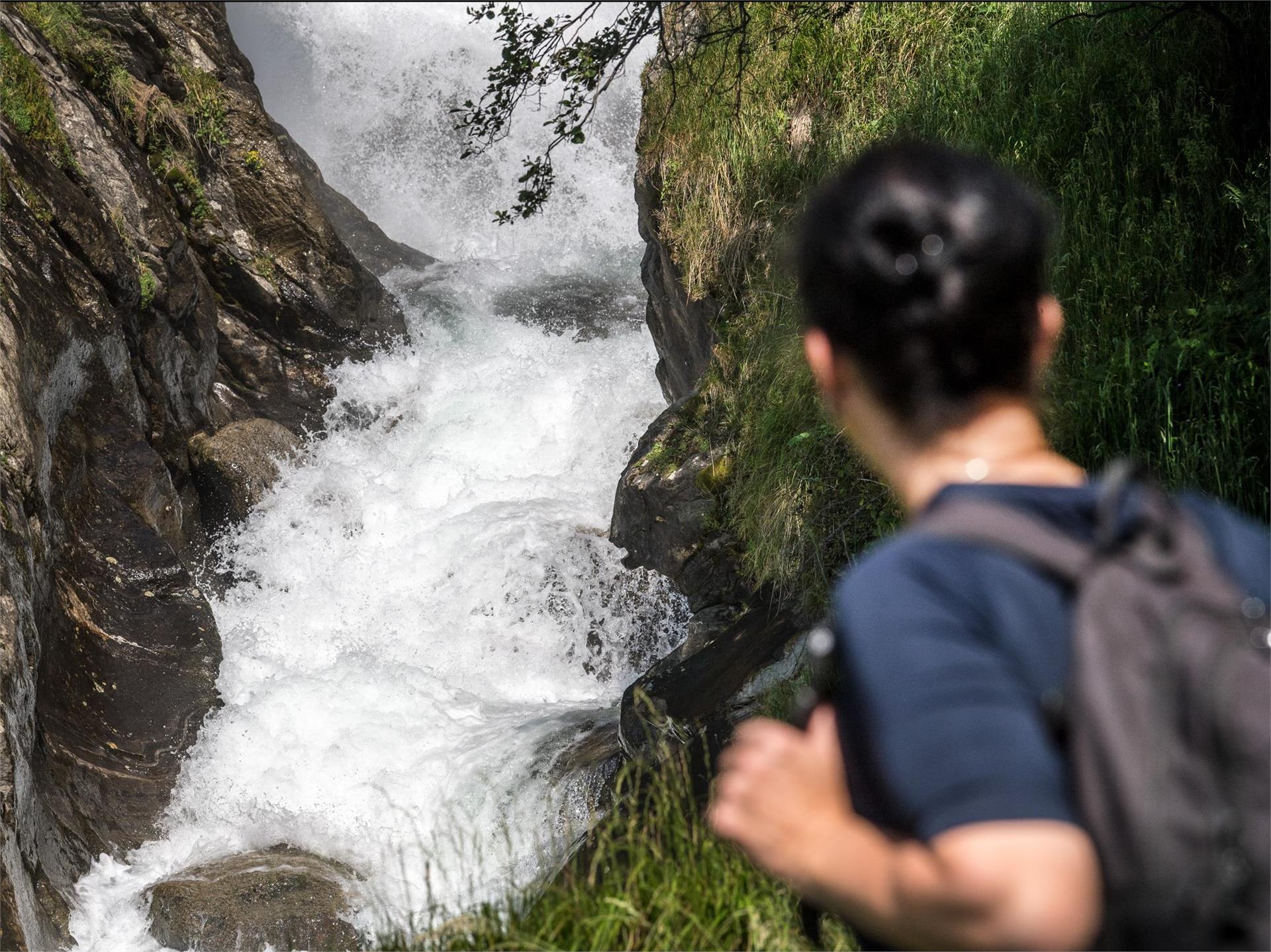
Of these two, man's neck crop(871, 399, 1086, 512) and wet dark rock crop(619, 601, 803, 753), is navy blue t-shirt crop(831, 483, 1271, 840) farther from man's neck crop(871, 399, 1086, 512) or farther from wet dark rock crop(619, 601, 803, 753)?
wet dark rock crop(619, 601, 803, 753)

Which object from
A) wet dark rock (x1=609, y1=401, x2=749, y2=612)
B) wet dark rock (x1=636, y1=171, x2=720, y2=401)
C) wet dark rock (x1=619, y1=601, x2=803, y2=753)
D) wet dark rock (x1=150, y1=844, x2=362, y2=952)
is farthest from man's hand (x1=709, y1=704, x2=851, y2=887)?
wet dark rock (x1=636, y1=171, x2=720, y2=401)

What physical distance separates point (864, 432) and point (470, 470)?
10251 millimetres

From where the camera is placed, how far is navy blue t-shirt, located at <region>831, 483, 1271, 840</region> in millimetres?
805

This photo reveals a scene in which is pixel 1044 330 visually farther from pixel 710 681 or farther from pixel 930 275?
pixel 710 681

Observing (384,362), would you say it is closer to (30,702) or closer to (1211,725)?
(30,702)

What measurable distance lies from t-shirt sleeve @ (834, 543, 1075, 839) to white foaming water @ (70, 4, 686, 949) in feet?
5.48

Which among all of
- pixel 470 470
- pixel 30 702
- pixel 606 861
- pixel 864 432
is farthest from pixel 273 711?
pixel 864 432

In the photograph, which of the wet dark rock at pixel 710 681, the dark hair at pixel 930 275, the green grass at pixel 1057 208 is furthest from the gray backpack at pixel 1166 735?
the wet dark rock at pixel 710 681

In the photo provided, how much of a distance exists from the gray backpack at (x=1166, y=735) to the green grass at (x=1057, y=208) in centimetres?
281

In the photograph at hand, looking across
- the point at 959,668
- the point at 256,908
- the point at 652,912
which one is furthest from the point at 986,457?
the point at 256,908

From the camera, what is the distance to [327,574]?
31.5 feet

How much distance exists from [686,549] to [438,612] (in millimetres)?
2612

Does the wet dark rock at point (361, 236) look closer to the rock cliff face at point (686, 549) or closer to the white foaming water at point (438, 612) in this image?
the white foaming water at point (438, 612)

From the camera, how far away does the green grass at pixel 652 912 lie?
7.64 ft
